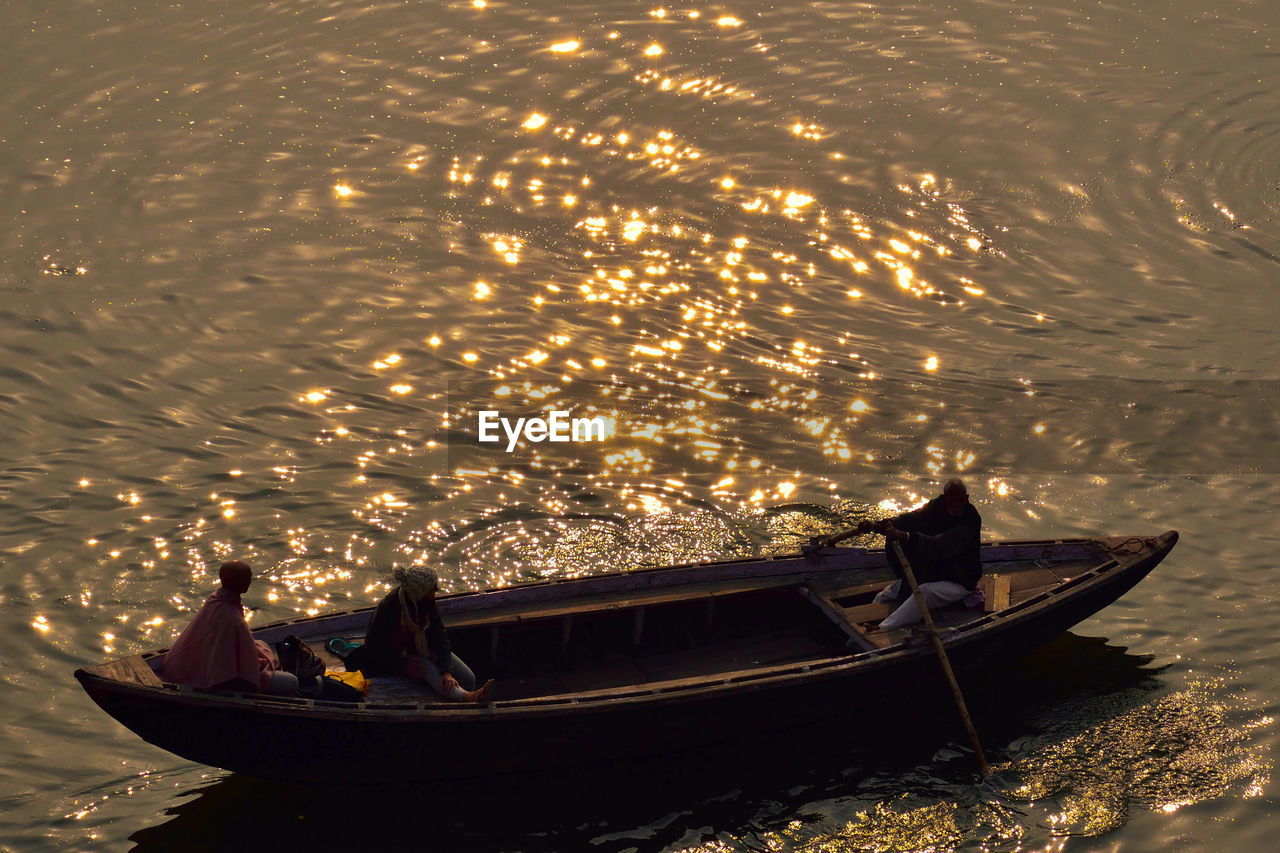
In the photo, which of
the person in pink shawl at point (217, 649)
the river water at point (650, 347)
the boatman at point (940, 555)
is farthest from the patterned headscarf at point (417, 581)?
the boatman at point (940, 555)

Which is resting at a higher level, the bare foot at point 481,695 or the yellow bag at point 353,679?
the yellow bag at point 353,679

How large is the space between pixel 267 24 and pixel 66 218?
249 inches

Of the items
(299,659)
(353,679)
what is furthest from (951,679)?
(299,659)

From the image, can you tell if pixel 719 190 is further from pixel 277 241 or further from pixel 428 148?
pixel 277 241

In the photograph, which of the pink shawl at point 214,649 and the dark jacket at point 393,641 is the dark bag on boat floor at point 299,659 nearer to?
A: the dark jacket at point 393,641

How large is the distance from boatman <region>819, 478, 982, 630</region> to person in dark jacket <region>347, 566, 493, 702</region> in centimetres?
385

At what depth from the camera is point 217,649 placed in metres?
11.0

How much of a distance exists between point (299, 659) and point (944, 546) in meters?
5.65

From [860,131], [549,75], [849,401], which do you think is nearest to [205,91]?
[549,75]

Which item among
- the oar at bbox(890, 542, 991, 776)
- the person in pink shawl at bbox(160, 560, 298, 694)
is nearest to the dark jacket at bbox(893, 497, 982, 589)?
the oar at bbox(890, 542, 991, 776)

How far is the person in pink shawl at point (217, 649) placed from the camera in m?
11.0

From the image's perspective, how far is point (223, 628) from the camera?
1103cm

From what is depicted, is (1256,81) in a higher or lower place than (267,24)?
lower

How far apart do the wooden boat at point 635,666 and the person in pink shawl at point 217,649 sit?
0.14 meters
